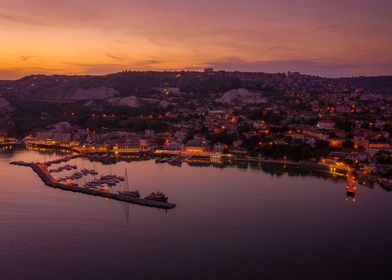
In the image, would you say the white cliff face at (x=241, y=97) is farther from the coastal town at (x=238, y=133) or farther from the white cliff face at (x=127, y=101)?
the white cliff face at (x=127, y=101)

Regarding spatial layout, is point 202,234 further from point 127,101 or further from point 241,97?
point 241,97

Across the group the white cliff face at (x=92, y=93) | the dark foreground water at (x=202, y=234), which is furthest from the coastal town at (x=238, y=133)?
the white cliff face at (x=92, y=93)

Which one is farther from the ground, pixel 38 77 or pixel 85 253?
pixel 38 77

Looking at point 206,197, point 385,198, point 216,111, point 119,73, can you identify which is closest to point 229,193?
point 206,197

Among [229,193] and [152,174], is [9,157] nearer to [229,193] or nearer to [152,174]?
[152,174]

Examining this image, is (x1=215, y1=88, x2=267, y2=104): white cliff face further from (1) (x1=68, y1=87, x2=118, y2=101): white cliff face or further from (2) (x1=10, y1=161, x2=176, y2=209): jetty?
(2) (x1=10, y1=161, x2=176, y2=209): jetty

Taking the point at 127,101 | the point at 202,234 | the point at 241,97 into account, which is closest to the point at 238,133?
the point at 202,234

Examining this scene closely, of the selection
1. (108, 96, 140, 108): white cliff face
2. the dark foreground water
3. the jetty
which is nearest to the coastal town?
(108, 96, 140, 108): white cliff face
